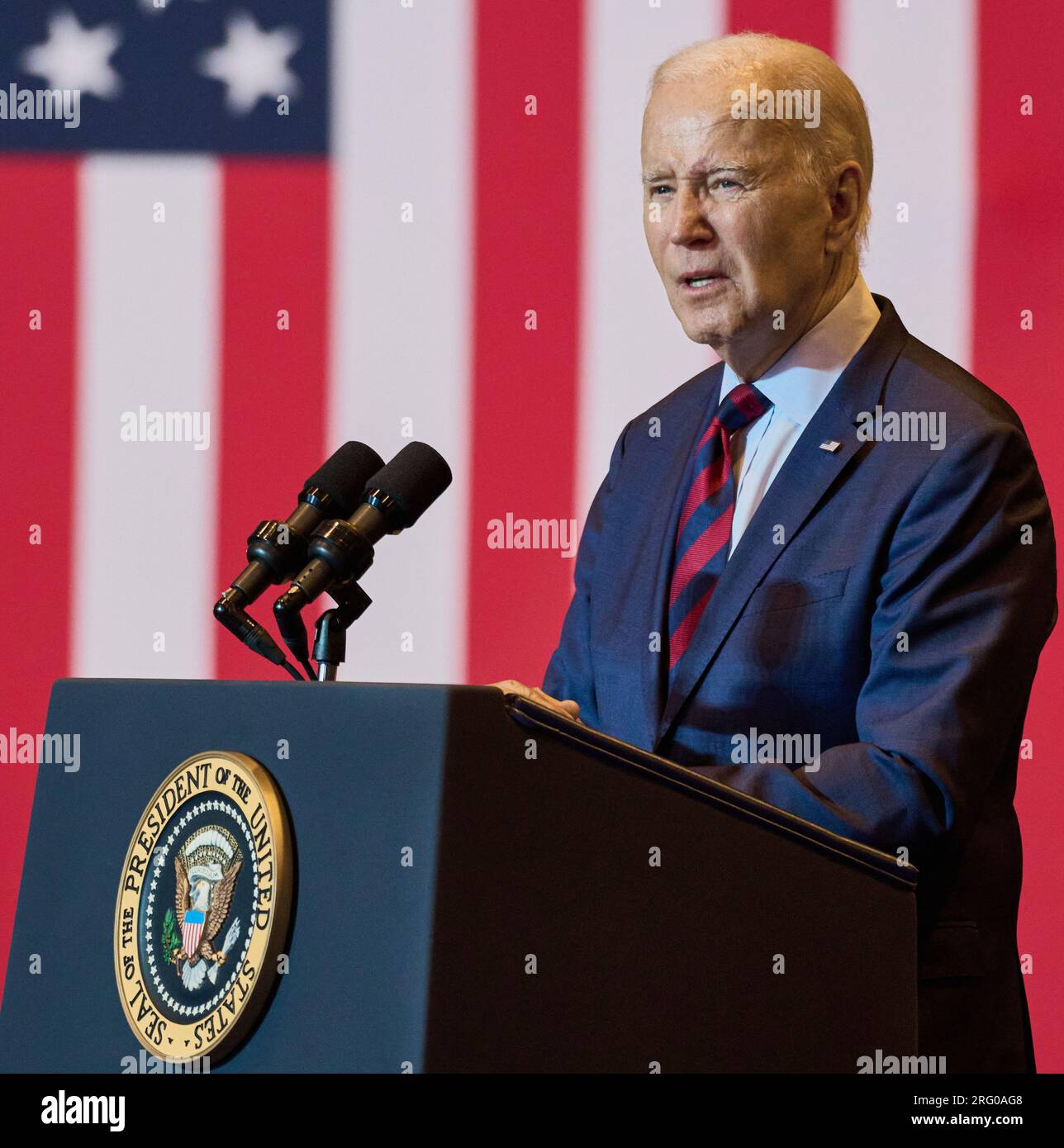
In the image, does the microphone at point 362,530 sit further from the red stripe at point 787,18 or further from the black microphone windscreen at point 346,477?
the red stripe at point 787,18

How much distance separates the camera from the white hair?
1.72 metres

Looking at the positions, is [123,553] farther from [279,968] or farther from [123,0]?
[279,968]

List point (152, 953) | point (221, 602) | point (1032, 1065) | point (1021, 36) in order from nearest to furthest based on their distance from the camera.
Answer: point (152, 953) < point (221, 602) < point (1032, 1065) < point (1021, 36)

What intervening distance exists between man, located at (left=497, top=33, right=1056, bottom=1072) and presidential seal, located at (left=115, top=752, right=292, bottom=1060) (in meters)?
0.29

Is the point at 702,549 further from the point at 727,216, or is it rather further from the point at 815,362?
the point at 727,216

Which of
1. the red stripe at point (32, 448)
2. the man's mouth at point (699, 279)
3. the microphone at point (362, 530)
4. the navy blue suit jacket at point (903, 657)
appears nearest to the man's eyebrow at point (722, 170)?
the man's mouth at point (699, 279)

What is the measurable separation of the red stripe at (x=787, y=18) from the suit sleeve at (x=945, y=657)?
1.56 m

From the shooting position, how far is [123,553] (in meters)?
2.98

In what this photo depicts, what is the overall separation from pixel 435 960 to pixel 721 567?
86cm

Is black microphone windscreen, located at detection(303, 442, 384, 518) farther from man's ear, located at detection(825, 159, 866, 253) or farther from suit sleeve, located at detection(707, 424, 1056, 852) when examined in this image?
man's ear, located at detection(825, 159, 866, 253)

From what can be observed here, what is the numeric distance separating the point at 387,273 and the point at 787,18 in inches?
36.5

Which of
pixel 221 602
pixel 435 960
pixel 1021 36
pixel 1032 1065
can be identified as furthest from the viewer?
pixel 1021 36

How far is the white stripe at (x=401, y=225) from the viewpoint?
116 inches

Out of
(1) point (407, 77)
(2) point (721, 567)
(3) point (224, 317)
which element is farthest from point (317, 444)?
(2) point (721, 567)
